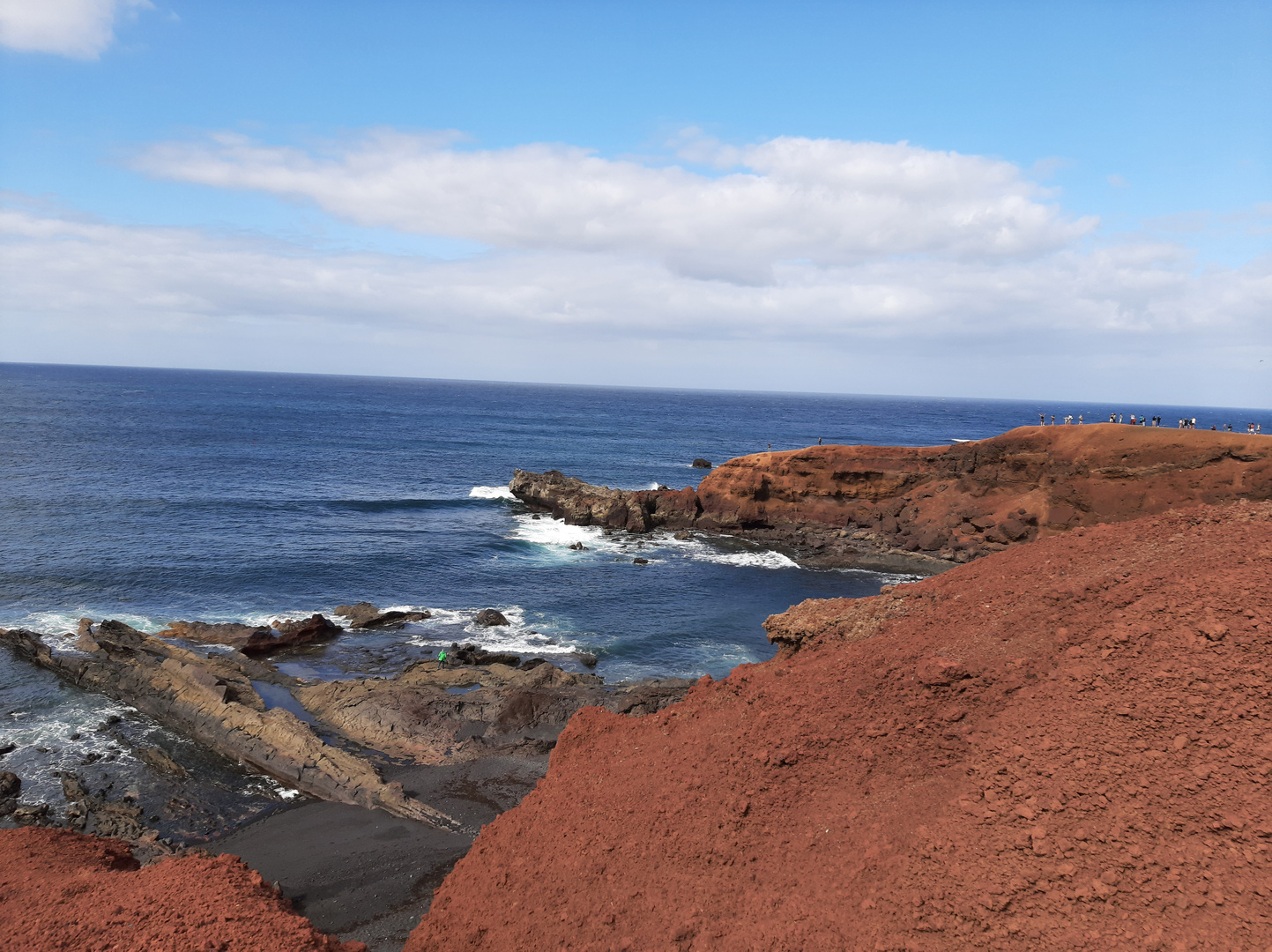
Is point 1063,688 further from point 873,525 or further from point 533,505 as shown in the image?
point 533,505

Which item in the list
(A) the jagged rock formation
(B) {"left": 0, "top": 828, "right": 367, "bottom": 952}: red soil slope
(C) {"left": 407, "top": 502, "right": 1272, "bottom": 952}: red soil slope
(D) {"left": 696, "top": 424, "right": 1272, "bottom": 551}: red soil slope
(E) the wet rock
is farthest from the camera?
(D) {"left": 696, "top": 424, "right": 1272, "bottom": 551}: red soil slope

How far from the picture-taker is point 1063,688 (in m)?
8.16

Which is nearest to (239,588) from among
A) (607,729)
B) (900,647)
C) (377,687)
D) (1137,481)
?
(377,687)

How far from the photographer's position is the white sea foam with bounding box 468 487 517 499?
61906mm

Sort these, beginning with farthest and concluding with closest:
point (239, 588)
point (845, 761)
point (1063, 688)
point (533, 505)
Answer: point (533, 505) → point (239, 588) → point (845, 761) → point (1063, 688)

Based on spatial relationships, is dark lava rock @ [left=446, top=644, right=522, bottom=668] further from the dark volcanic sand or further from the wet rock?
the wet rock

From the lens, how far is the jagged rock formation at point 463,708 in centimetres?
2022

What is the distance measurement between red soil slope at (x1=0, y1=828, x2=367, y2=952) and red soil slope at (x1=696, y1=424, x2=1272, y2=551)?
41655mm

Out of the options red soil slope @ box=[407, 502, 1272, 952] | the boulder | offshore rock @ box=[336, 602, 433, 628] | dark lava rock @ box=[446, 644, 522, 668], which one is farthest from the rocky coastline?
offshore rock @ box=[336, 602, 433, 628]

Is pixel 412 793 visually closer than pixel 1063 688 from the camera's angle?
No

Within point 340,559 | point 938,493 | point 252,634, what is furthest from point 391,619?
point 938,493

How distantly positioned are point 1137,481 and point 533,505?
140 feet

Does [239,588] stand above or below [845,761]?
below

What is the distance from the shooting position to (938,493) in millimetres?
48250
